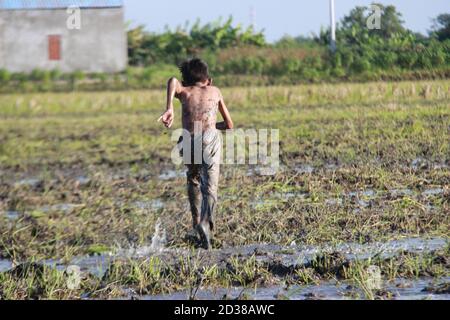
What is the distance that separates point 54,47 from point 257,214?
17.8m

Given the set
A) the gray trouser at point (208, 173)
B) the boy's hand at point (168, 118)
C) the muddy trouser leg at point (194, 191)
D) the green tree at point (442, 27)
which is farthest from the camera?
the green tree at point (442, 27)

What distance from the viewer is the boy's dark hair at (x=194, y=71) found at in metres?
7.23

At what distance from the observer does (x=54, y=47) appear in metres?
25.2

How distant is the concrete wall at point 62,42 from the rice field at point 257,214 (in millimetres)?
7965

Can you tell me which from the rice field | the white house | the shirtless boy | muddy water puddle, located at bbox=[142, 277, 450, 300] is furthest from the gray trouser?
the white house

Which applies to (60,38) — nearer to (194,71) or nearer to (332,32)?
(332,32)

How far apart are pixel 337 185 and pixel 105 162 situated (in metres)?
4.22

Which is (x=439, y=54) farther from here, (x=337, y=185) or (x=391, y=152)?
(x=337, y=185)

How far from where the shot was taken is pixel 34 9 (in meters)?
25.0

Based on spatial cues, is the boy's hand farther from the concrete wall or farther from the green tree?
the concrete wall

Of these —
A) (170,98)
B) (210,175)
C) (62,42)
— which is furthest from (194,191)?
(62,42)

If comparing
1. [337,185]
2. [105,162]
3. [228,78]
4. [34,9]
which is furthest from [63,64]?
[337,185]

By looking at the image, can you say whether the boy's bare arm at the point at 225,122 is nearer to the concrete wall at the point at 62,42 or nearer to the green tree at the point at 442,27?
the green tree at the point at 442,27

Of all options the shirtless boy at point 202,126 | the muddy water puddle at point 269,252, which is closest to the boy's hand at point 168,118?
the shirtless boy at point 202,126
